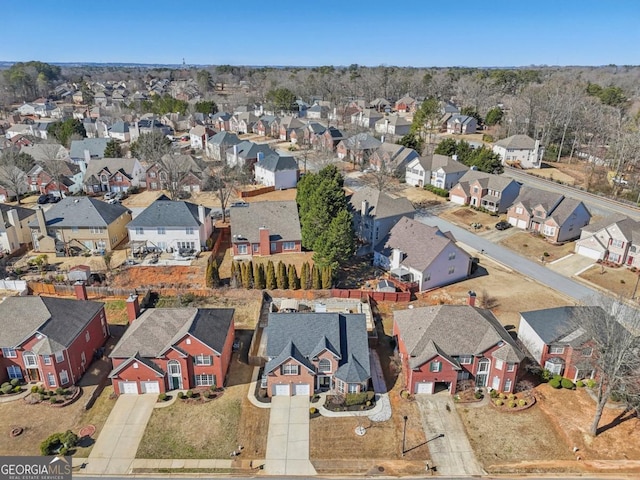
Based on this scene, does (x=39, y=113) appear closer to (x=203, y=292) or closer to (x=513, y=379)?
(x=203, y=292)

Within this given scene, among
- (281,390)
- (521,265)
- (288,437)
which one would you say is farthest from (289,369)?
(521,265)

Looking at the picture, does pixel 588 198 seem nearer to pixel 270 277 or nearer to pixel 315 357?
pixel 270 277

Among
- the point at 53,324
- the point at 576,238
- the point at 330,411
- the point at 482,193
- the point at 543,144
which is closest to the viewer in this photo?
the point at 330,411

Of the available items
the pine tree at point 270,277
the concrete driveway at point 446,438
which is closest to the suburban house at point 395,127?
the pine tree at point 270,277

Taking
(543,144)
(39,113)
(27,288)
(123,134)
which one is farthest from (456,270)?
(39,113)

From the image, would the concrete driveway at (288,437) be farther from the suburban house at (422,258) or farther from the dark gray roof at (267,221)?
the dark gray roof at (267,221)

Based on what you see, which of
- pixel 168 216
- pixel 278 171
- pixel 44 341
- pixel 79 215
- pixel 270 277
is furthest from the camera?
pixel 278 171
